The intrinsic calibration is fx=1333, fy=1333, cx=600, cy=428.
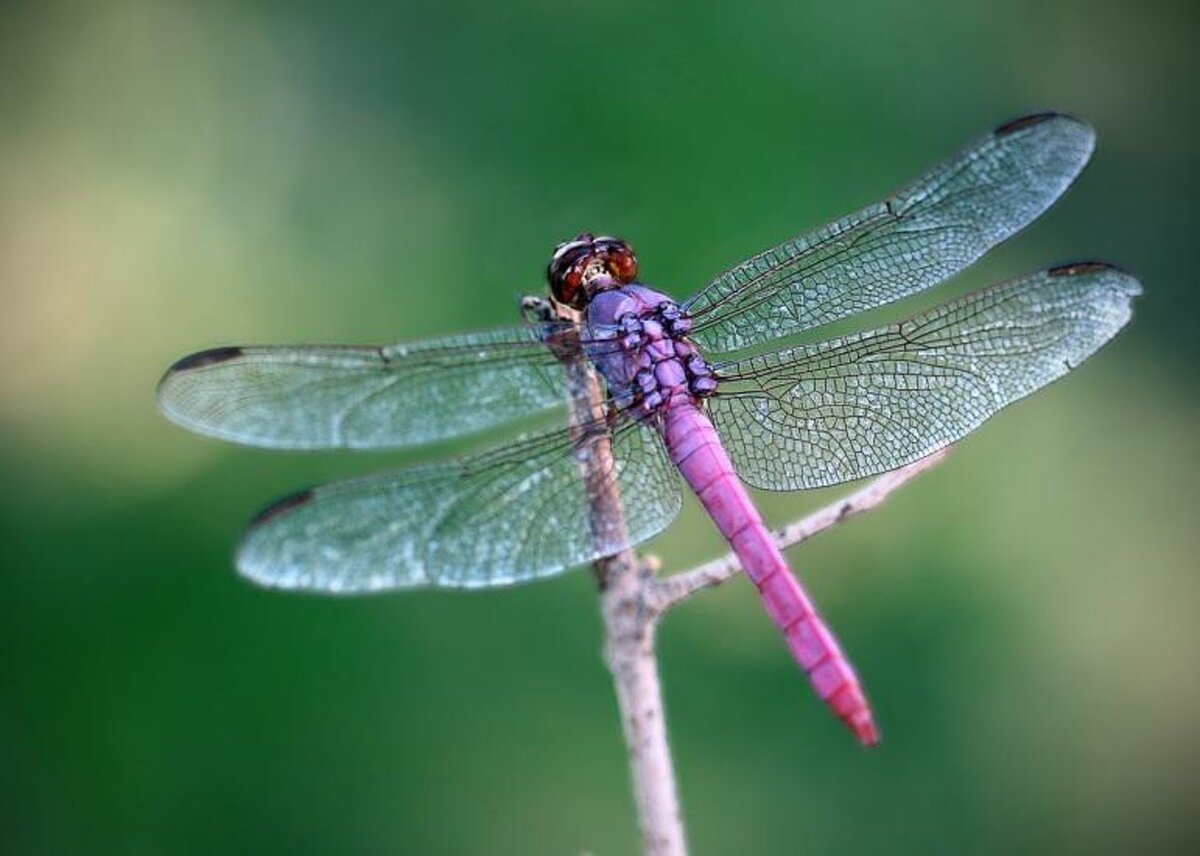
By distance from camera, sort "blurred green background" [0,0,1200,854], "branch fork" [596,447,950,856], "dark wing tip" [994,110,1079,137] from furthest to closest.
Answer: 1. "blurred green background" [0,0,1200,854]
2. "dark wing tip" [994,110,1079,137]
3. "branch fork" [596,447,950,856]

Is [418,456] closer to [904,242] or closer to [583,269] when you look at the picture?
[583,269]

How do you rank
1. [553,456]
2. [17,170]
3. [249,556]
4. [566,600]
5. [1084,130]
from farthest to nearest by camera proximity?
[17,170], [566,600], [1084,130], [553,456], [249,556]

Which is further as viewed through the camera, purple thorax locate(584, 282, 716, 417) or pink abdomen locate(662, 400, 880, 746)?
purple thorax locate(584, 282, 716, 417)

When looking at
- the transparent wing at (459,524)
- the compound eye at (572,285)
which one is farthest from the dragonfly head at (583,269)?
the transparent wing at (459,524)

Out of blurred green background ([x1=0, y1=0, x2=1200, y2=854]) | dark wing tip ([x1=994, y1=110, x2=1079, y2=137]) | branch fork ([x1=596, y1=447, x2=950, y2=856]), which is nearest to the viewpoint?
branch fork ([x1=596, y1=447, x2=950, y2=856])

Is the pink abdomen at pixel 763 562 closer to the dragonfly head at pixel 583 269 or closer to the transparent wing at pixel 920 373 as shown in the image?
the transparent wing at pixel 920 373

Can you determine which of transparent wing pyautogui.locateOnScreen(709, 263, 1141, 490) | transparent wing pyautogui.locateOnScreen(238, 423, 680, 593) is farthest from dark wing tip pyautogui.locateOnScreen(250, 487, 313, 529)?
transparent wing pyautogui.locateOnScreen(709, 263, 1141, 490)

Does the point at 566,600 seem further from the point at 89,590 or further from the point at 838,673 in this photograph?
the point at 838,673

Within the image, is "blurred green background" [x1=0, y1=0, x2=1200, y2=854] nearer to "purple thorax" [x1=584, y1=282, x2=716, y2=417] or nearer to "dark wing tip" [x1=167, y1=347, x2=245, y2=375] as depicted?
"purple thorax" [x1=584, y1=282, x2=716, y2=417]

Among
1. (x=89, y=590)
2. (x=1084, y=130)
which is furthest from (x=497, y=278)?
(x=1084, y=130)
